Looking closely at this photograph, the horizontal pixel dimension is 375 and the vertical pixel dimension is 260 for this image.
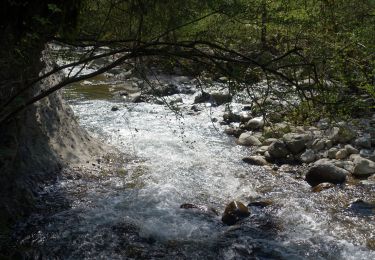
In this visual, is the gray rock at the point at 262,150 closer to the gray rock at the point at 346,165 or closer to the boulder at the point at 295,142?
the boulder at the point at 295,142

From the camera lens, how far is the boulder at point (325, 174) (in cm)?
763

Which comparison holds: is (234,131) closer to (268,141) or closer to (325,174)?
(268,141)

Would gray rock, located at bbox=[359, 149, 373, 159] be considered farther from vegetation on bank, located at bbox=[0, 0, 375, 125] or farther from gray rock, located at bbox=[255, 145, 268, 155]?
vegetation on bank, located at bbox=[0, 0, 375, 125]

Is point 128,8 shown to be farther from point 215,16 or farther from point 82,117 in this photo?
point 82,117

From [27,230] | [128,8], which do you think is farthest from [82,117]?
[128,8]

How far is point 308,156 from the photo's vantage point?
877 cm

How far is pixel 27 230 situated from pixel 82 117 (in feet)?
18.9

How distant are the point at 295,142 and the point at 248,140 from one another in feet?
3.95

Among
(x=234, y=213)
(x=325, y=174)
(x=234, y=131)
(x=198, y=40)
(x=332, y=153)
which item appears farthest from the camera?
(x=234, y=131)

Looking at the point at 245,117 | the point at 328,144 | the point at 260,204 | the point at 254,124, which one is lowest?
the point at 260,204

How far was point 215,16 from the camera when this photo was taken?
452 centimetres

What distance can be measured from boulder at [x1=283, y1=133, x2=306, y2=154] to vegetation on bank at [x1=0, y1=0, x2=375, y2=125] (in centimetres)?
411

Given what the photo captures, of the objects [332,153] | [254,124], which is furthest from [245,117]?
[332,153]

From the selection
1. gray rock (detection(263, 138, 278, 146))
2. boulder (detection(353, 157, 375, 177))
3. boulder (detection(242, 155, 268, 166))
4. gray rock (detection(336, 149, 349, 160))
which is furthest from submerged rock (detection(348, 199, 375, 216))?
gray rock (detection(263, 138, 278, 146))
